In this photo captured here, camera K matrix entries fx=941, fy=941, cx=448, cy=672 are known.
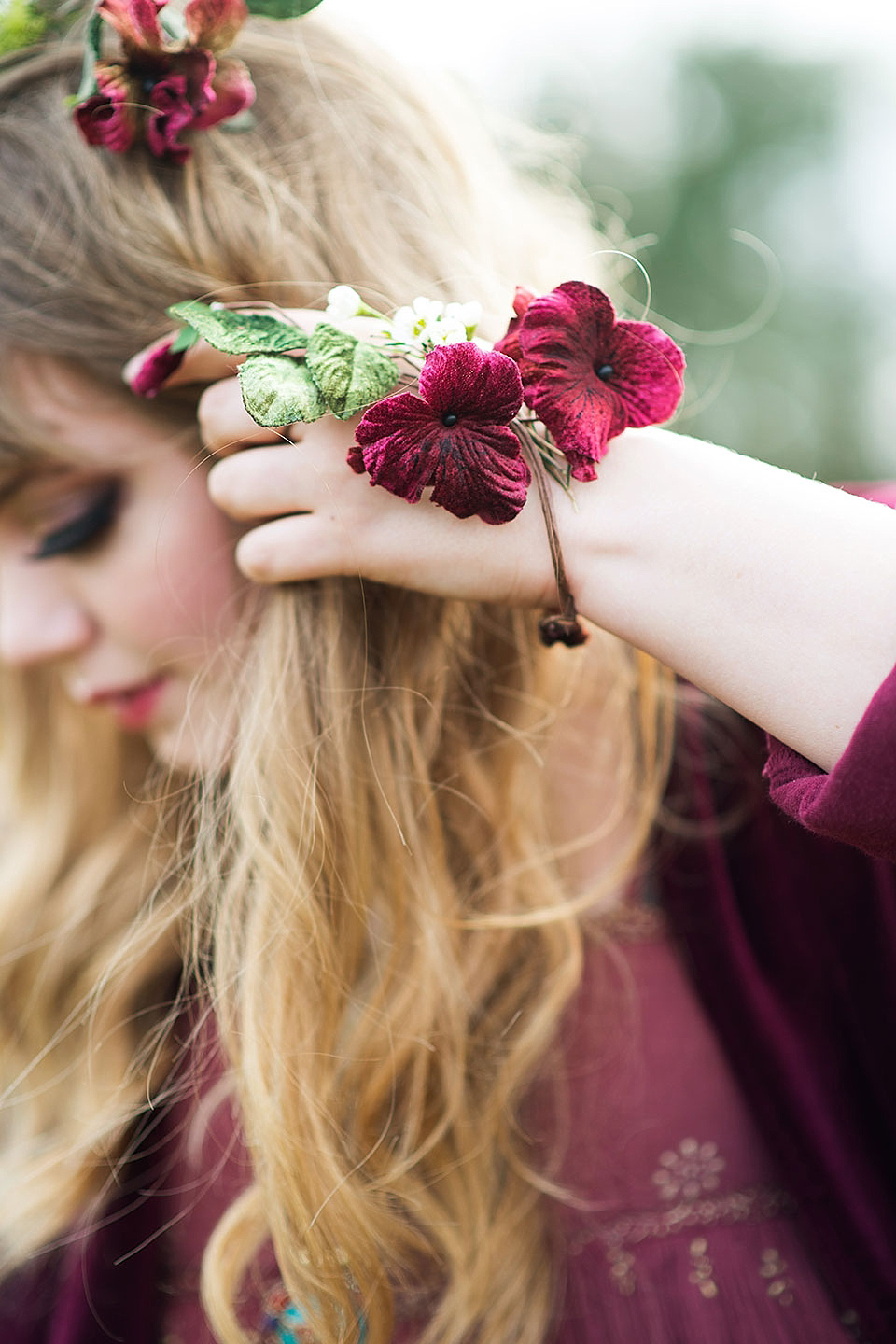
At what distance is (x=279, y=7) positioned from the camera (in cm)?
90

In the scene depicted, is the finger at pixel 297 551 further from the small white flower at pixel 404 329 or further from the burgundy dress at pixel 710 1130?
the burgundy dress at pixel 710 1130

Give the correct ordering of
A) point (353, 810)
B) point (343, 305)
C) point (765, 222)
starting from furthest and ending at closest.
Answer: point (765, 222) < point (353, 810) < point (343, 305)

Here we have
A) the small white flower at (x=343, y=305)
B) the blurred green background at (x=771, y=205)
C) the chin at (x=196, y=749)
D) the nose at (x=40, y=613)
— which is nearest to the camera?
the small white flower at (x=343, y=305)

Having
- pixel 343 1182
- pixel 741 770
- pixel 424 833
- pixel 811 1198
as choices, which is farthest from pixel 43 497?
pixel 811 1198

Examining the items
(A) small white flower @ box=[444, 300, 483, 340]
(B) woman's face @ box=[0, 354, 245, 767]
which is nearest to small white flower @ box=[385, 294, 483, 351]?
(A) small white flower @ box=[444, 300, 483, 340]

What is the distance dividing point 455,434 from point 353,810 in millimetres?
429

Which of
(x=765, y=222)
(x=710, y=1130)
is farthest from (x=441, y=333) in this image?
(x=765, y=222)

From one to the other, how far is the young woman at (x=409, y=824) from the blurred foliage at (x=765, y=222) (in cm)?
900

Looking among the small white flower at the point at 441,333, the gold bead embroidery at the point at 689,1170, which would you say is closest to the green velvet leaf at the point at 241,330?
the small white flower at the point at 441,333

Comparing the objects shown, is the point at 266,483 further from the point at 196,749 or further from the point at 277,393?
the point at 196,749

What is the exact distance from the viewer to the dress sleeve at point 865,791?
65cm

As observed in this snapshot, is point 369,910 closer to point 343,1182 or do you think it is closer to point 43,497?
point 343,1182

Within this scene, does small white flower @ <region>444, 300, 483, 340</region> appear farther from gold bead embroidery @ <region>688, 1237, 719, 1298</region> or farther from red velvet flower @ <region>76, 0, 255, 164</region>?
gold bead embroidery @ <region>688, 1237, 719, 1298</region>

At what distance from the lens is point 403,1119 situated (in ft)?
3.43
